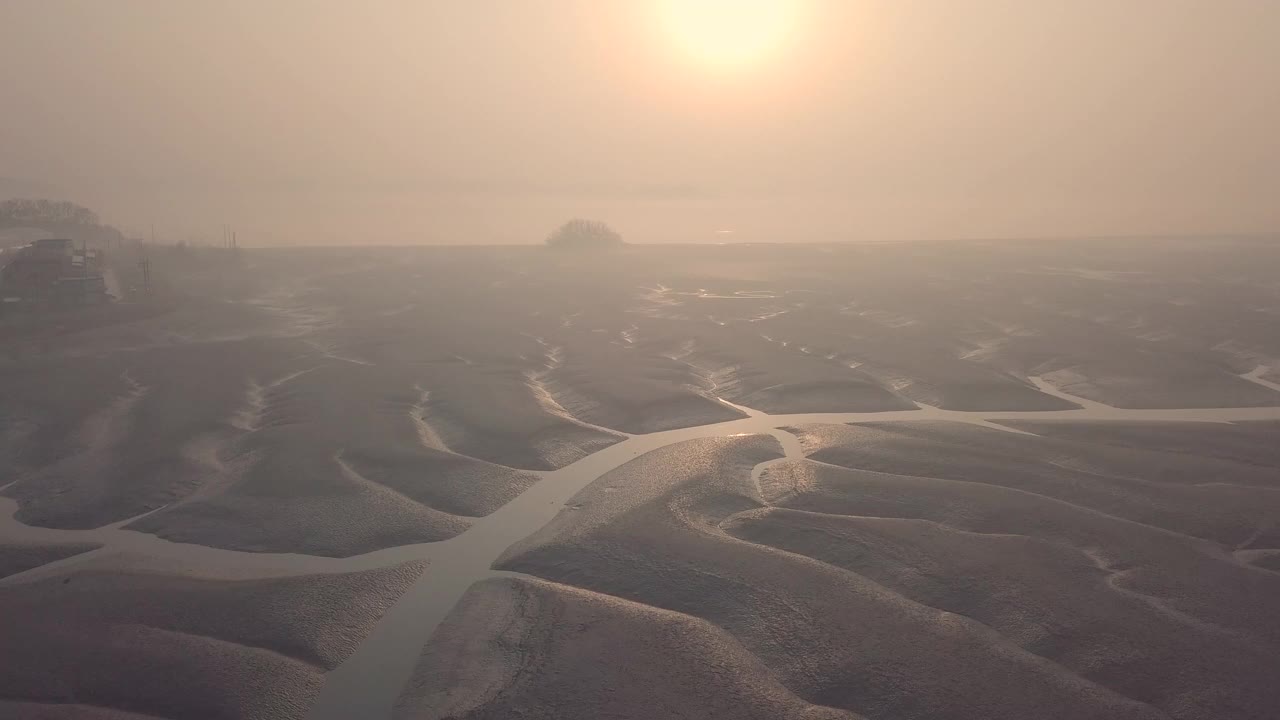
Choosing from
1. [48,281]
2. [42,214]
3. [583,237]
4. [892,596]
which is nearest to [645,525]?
[892,596]

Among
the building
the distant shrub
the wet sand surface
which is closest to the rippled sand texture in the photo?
the wet sand surface

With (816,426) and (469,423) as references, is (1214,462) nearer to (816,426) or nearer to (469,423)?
(816,426)

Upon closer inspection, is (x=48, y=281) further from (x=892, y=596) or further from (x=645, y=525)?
(x=892, y=596)

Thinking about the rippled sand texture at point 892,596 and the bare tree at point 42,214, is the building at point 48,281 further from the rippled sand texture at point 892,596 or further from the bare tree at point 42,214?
the bare tree at point 42,214

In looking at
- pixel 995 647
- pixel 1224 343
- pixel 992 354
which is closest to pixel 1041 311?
pixel 1224 343

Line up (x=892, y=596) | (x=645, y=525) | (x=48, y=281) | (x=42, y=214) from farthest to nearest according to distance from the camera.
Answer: (x=42, y=214) → (x=48, y=281) → (x=645, y=525) → (x=892, y=596)

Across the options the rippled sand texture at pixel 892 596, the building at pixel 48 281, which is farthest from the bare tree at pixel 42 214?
the rippled sand texture at pixel 892 596
